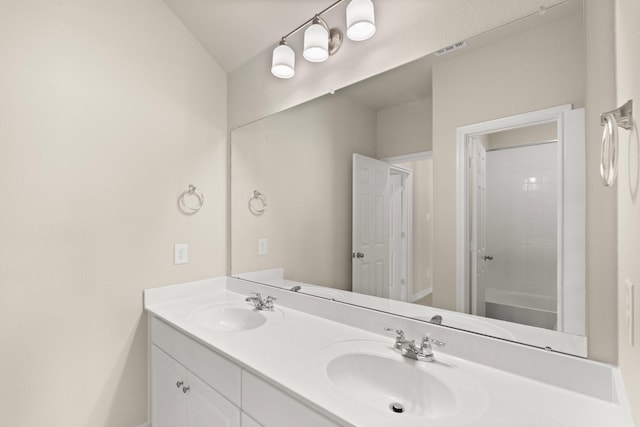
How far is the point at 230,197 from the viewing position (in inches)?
81.1

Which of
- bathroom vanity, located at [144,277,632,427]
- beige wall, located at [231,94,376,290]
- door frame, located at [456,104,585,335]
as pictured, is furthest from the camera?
beige wall, located at [231,94,376,290]

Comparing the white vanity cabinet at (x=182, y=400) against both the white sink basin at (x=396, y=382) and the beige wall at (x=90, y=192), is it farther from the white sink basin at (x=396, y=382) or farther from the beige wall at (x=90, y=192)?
the white sink basin at (x=396, y=382)

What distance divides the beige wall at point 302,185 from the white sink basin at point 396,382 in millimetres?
420

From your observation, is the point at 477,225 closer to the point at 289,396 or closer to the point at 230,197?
the point at 289,396

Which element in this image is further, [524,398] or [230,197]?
[230,197]

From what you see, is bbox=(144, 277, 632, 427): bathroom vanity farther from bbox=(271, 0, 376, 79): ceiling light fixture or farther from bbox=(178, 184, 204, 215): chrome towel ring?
bbox=(271, 0, 376, 79): ceiling light fixture

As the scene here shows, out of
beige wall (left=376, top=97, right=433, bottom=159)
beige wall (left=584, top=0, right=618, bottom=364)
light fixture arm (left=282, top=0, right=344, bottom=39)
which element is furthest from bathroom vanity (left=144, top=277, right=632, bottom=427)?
light fixture arm (left=282, top=0, right=344, bottom=39)

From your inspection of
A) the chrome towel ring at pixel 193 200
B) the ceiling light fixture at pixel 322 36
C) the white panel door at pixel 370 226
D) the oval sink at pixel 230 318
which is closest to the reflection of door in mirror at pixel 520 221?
the white panel door at pixel 370 226

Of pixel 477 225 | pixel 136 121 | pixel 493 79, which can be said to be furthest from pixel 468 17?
pixel 136 121

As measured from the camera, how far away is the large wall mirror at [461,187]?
936 mm

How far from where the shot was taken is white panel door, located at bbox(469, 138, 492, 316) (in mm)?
1073

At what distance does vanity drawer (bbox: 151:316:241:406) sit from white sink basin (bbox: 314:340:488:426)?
0.32m

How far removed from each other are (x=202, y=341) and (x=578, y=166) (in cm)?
139

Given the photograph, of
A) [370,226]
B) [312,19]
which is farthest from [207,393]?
[312,19]
